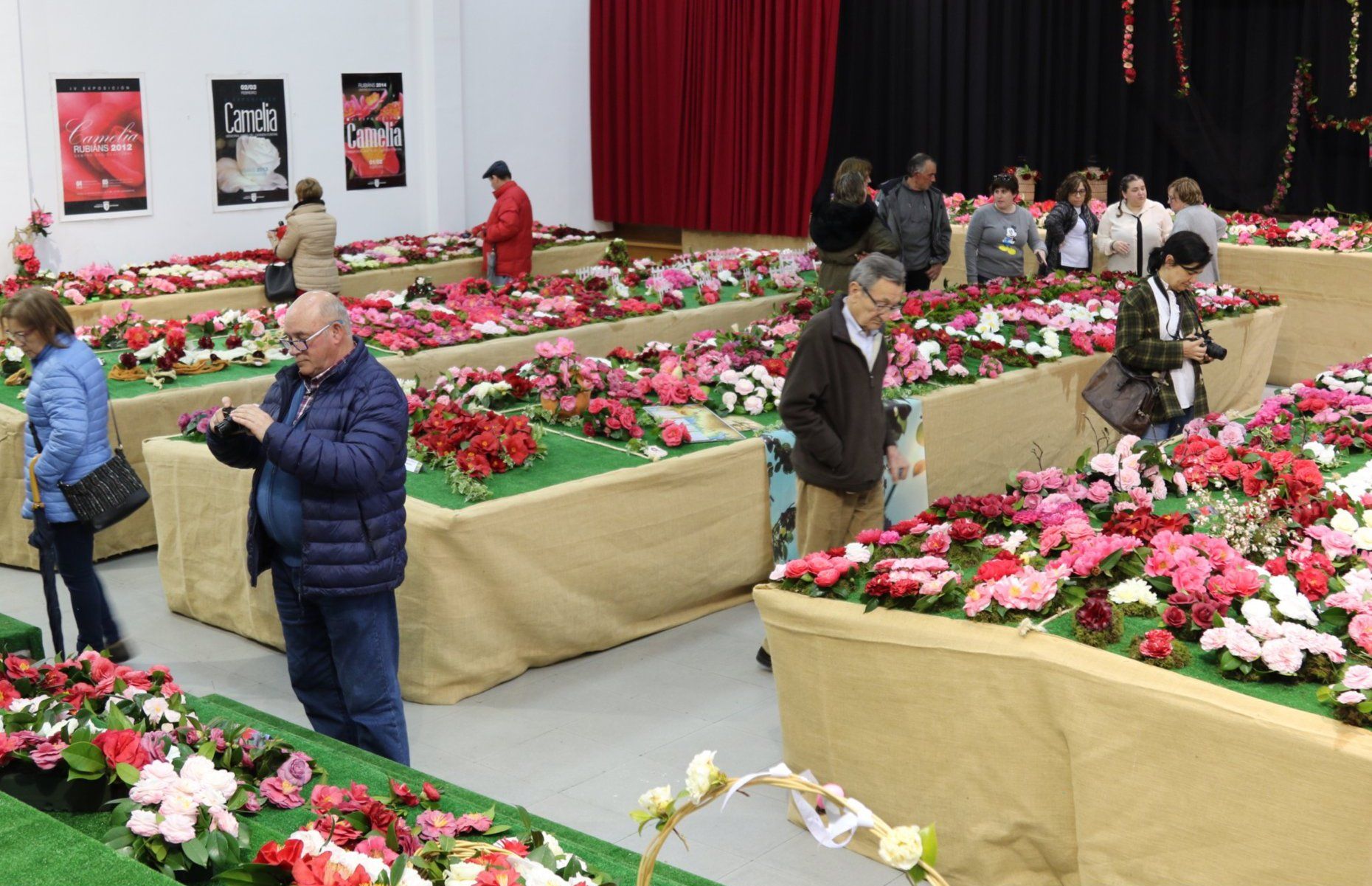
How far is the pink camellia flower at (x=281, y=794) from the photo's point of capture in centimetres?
288

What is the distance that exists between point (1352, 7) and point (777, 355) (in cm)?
870

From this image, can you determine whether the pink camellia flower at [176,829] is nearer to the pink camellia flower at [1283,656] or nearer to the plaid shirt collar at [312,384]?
the plaid shirt collar at [312,384]

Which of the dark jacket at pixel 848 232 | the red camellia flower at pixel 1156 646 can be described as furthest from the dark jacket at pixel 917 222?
the red camellia flower at pixel 1156 646

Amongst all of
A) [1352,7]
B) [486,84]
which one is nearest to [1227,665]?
[1352,7]

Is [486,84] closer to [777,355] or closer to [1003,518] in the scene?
[777,355]

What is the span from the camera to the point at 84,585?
512 cm

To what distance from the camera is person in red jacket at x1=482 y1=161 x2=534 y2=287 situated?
36.1 ft

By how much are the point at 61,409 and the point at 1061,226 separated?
7026 mm

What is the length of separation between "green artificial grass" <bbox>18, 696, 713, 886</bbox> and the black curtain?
12.3 meters

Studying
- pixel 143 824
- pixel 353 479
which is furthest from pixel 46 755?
pixel 353 479

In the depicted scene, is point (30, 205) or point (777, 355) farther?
point (30, 205)

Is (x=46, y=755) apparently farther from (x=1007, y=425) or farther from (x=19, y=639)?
(x=1007, y=425)

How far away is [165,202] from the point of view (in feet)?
40.0

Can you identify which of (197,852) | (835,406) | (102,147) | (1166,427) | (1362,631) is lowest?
(197,852)
